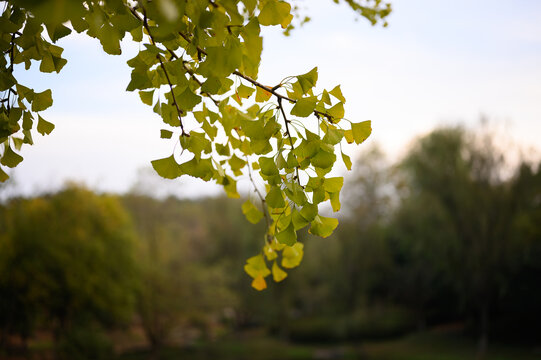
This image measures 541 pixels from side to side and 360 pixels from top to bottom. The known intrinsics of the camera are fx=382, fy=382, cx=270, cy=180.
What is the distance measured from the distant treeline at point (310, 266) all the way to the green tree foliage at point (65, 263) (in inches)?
1.6

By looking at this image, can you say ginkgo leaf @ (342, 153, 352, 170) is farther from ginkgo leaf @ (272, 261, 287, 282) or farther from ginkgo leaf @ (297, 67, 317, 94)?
ginkgo leaf @ (272, 261, 287, 282)

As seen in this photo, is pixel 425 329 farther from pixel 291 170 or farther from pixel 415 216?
pixel 291 170

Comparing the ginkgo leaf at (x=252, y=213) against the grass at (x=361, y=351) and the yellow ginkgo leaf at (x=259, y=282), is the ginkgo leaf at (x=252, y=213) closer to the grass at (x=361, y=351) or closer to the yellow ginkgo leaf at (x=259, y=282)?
the yellow ginkgo leaf at (x=259, y=282)

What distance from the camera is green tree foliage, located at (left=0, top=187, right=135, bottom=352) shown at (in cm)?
986

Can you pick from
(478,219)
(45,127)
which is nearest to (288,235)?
(45,127)

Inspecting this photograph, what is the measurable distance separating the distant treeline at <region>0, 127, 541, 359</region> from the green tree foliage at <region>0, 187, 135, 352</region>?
4cm

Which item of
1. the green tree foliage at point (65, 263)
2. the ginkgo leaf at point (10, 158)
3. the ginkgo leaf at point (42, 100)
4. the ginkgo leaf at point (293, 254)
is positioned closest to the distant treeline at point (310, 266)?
the green tree foliage at point (65, 263)

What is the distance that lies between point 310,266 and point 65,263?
10.8 m

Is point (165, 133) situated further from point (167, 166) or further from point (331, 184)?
point (331, 184)

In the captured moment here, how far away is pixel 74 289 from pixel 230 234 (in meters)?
11.9

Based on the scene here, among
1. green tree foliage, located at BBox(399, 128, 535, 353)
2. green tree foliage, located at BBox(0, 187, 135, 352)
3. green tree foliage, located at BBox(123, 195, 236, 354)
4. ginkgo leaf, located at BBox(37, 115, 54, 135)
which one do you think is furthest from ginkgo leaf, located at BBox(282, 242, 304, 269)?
green tree foliage, located at BBox(123, 195, 236, 354)

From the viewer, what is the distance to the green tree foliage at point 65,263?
32.3 ft

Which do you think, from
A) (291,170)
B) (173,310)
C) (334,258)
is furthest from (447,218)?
(291,170)

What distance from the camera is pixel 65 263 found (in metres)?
11.8
